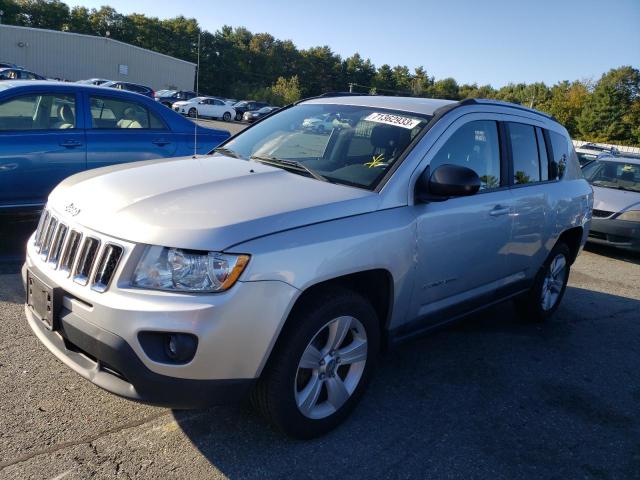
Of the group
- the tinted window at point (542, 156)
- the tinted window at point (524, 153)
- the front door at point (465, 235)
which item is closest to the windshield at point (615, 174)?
the tinted window at point (542, 156)

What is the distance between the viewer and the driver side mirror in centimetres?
300

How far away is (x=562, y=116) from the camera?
73125mm

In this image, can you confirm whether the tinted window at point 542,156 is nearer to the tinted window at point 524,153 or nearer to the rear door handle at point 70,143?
the tinted window at point 524,153

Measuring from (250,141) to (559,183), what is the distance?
2.75 metres

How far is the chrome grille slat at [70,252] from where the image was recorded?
8.42 ft

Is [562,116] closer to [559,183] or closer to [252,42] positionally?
[252,42]

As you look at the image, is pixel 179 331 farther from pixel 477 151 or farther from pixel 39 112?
pixel 39 112

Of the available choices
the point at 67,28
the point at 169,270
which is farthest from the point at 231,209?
the point at 67,28

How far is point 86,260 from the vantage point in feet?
8.16

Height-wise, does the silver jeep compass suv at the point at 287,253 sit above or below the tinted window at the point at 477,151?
below

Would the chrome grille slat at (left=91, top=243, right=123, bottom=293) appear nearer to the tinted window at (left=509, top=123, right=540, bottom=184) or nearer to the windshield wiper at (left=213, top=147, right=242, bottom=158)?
the windshield wiper at (left=213, top=147, right=242, bottom=158)

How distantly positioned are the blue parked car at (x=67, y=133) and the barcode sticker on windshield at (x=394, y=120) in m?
3.75

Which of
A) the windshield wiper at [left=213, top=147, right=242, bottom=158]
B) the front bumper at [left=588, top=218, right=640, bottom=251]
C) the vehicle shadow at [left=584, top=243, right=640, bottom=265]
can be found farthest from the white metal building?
the windshield wiper at [left=213, top=147, right=242, bottom=158]

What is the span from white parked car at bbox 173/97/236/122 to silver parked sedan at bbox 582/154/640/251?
1137 inches
